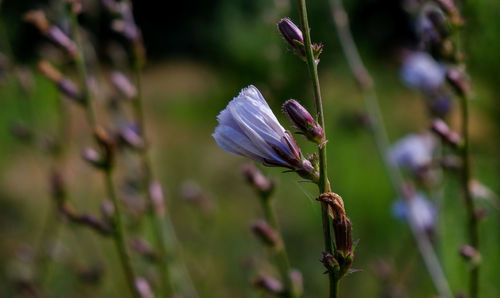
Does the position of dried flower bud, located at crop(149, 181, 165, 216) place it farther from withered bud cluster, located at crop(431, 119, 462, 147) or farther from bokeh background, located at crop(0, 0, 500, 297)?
withered bud cluster, located at crop(431, 119, 462, 147)

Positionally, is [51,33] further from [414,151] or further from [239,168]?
[414,151]

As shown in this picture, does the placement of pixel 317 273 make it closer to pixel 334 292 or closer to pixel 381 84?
pixel 334 292

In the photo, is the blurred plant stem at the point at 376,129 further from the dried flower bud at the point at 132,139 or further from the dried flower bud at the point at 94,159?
the dried flower bud at the point at 94,159

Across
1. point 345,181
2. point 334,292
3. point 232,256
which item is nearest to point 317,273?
point 232,256

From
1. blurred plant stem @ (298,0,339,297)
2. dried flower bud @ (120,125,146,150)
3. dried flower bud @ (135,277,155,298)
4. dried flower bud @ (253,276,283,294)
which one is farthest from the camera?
dried flower bud @ (120,125,146,150)

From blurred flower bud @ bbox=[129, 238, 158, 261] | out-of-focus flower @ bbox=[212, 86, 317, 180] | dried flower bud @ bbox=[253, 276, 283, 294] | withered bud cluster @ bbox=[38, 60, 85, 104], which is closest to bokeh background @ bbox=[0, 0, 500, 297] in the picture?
out-of-focus flower @ bbox=[212, 86, 317, 180]

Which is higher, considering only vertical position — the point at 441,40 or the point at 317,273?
the point at 441,40

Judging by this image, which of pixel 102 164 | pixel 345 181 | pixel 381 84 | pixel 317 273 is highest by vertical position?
pixel 381 84
